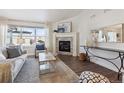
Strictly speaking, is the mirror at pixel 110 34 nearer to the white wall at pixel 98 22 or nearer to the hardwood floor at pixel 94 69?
the white wall at pixel 98 22

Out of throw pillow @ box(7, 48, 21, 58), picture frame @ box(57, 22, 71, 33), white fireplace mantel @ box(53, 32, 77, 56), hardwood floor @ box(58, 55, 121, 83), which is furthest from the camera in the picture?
picture frame @ box(57, 22, 71, 33)

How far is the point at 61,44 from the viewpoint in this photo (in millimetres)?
6207

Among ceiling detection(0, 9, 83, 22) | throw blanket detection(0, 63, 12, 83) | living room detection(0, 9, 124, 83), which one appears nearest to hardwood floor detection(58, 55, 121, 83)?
living room detection(0, 9, 124, 83)

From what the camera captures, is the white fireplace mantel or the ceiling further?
the white fireplace mantel

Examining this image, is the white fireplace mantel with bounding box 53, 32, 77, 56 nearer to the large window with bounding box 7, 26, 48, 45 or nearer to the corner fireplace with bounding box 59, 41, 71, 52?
the corner fireplace with bounding box 59, 41, 71, 52

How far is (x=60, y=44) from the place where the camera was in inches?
245

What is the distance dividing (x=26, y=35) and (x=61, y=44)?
206cm

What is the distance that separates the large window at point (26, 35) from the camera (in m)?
6.01

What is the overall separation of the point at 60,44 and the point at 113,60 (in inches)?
135

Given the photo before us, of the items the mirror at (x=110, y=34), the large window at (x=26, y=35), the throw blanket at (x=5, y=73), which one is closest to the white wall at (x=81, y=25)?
the mirror at (x=110, y=34)

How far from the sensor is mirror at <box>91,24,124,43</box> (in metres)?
2.99

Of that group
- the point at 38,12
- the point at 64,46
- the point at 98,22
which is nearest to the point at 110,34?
the point at 98,22

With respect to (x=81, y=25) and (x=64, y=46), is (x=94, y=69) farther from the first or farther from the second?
(x=64, y=46)
